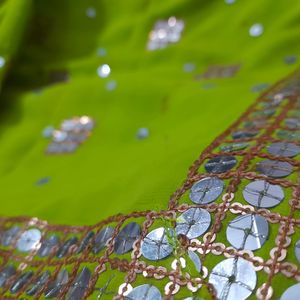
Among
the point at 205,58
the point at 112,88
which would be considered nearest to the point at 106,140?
the point at 112,88

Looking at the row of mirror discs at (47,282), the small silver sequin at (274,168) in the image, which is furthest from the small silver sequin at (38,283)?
the small silver sequin at (274,168)

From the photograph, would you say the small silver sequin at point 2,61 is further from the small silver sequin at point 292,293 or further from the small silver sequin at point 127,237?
the small silver sequin at point 292,293

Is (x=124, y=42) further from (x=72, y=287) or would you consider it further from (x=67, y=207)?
(x=72, y=287)

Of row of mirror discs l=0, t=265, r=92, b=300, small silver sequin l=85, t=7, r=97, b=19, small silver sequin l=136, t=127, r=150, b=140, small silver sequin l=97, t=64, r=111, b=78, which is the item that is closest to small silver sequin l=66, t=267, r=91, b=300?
row of mirror discs l=0, t=265, r=92, b=300

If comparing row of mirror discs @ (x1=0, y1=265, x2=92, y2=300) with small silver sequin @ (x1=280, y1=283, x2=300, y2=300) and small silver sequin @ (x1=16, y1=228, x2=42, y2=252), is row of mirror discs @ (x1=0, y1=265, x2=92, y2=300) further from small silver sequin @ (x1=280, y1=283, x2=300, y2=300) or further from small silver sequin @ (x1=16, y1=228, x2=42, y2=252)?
small silver sequin @ (x1=280, y1=283, x2=300, y2=300)

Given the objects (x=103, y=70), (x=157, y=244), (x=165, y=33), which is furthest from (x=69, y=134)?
(x=157, y=244)

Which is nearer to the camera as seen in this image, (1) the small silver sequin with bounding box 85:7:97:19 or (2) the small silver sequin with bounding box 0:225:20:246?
(2) the small silver sequin with bounding box 0:225:20:246
